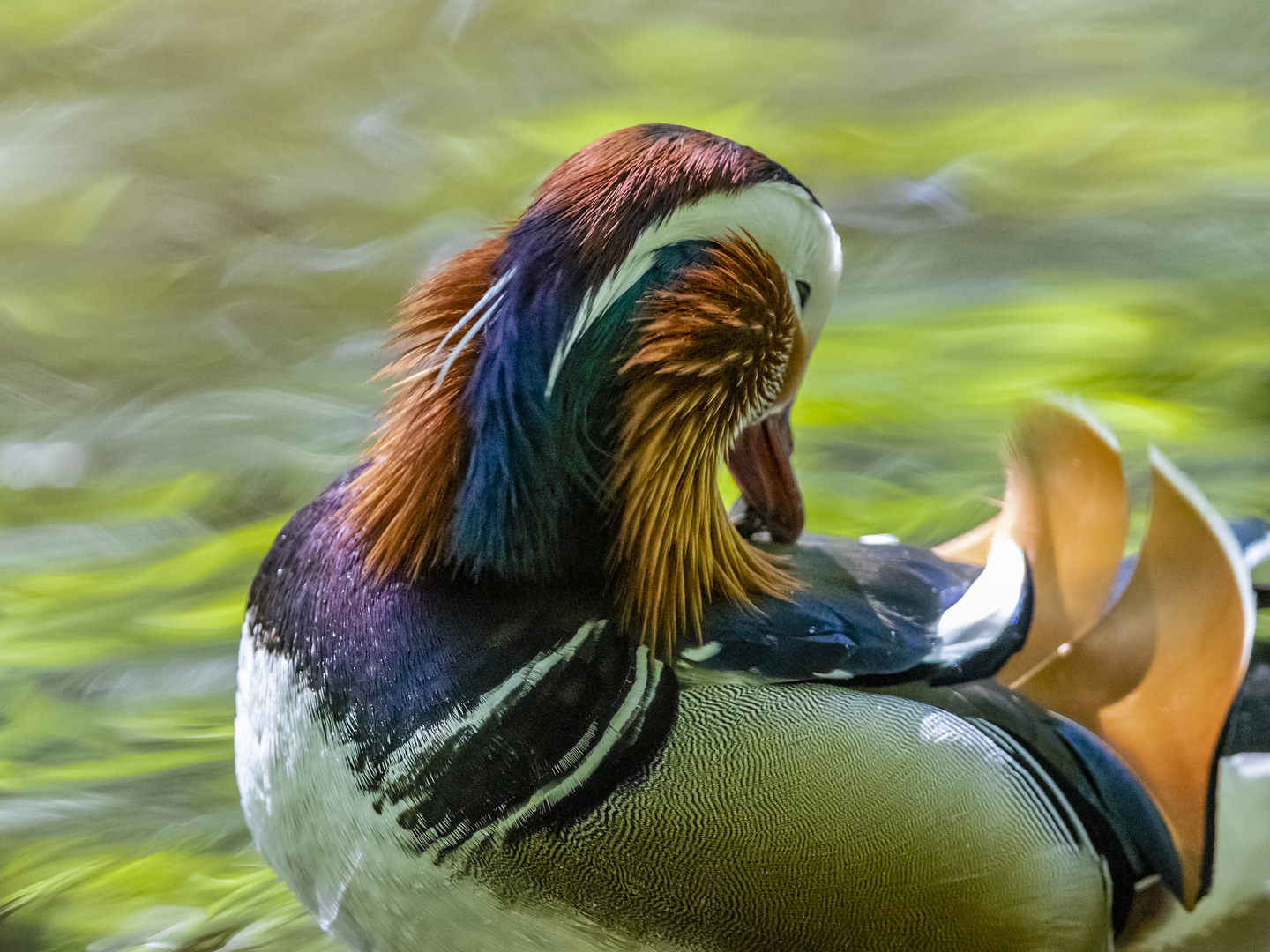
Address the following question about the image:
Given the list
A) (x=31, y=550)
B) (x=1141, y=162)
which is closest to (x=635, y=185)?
(x=31, y=550)

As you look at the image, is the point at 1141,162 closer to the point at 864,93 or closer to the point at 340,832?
the point at 864,93

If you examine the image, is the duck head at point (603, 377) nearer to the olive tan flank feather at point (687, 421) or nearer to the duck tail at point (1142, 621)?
the olive tan flank feather at point (687, 421)

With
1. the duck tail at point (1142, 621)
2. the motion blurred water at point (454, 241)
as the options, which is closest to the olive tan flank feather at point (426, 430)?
the duck tail at point (1142, 621)

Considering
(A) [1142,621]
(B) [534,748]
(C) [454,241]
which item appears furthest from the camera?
(C) [454,241]

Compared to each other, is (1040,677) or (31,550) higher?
(1040,677)

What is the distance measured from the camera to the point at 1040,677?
0.68m

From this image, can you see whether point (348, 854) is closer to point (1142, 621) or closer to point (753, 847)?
point (753, 847)

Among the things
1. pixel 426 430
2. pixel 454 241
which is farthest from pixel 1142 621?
pixel 454 241

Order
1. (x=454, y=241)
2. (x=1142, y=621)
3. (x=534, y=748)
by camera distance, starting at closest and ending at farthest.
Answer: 1. (x=534, y=748)
2. (x=1142, y=621)
3. (x=454, y=241)

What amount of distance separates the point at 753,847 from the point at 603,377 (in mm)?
230

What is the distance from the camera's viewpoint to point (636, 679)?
579 mm

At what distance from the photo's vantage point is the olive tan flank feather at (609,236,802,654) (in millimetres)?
577

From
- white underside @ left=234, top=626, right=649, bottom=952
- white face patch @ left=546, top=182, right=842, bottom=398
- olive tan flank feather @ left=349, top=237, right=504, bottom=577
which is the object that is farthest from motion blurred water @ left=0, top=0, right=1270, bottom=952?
white face patch @ left=546, top=182, right=842, bottom=398

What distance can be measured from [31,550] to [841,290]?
96 centimetres
